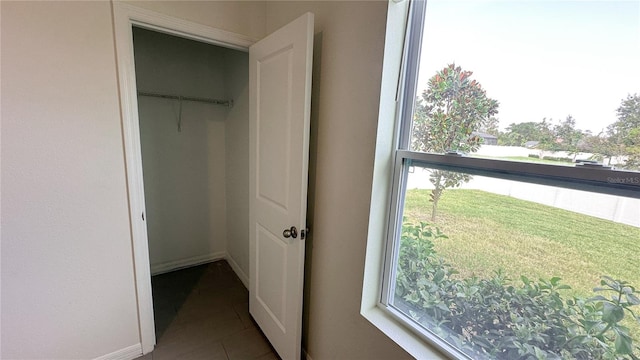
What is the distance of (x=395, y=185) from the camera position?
45.3 inches

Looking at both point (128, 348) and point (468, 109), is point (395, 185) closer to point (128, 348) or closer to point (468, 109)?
point (468, 109)

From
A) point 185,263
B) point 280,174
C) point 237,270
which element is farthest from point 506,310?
point 185,263

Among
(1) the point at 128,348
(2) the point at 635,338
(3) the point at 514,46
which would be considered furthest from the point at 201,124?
(2) the point at 635,338

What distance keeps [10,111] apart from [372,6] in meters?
1.71

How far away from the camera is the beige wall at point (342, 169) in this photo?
1112mm

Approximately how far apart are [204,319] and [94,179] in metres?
1.30

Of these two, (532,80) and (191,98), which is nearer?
(532,80)

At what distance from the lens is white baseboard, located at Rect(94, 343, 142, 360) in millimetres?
1595

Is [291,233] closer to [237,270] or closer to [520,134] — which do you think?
[520,134]

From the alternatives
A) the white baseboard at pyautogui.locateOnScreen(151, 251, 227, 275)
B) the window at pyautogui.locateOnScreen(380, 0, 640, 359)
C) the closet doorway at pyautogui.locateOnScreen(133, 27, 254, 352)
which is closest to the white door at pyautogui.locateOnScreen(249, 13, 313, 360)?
the window at pyautogui.locateOnScreen(380, 0, 640, 359)

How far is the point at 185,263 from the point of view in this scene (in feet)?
9.27

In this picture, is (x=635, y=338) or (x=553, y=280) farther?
(x=553, y=280)

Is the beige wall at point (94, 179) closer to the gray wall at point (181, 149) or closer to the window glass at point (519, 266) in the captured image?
the window glass at point (519, 266)

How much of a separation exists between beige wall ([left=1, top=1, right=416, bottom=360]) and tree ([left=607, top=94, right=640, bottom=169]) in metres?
0.69
